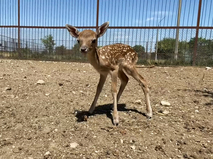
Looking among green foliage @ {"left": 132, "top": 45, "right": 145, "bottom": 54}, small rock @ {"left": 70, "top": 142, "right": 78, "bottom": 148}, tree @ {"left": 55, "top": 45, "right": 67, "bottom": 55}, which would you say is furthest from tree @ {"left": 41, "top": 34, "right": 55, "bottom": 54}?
small rock @ {"left": 70, "top": 142, "right": 78, "bottom": 148}

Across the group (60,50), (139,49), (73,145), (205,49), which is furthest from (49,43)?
(73,145)

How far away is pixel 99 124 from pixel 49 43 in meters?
8.40

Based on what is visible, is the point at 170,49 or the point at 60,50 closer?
the point at 170,49

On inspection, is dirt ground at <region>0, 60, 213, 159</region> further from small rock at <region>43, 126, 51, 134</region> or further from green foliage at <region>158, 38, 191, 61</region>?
green foliage at <region>158, 38, 191, 61</region>

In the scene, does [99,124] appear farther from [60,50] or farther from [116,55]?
[60,50]

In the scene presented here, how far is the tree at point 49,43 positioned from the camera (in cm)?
1088

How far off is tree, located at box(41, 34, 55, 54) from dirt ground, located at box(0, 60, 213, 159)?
206 inches

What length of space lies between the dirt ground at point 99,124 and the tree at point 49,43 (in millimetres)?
5226

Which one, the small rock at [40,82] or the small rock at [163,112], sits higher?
the small rock at [40,82]

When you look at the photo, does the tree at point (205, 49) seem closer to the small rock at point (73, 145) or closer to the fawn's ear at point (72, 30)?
the fawn's ear at point (72, 30)

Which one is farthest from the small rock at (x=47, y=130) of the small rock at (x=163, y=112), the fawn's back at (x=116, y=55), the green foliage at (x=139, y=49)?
the green foliage at (x=139, y=49)

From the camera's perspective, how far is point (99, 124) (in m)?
3.59

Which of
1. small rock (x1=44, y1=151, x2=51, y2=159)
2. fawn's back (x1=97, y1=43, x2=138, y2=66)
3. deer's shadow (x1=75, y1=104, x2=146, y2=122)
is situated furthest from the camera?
fawn's back (x1=97, y1=43, x2=138, y2=66)

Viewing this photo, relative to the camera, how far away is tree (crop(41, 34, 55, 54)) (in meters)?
10.9
